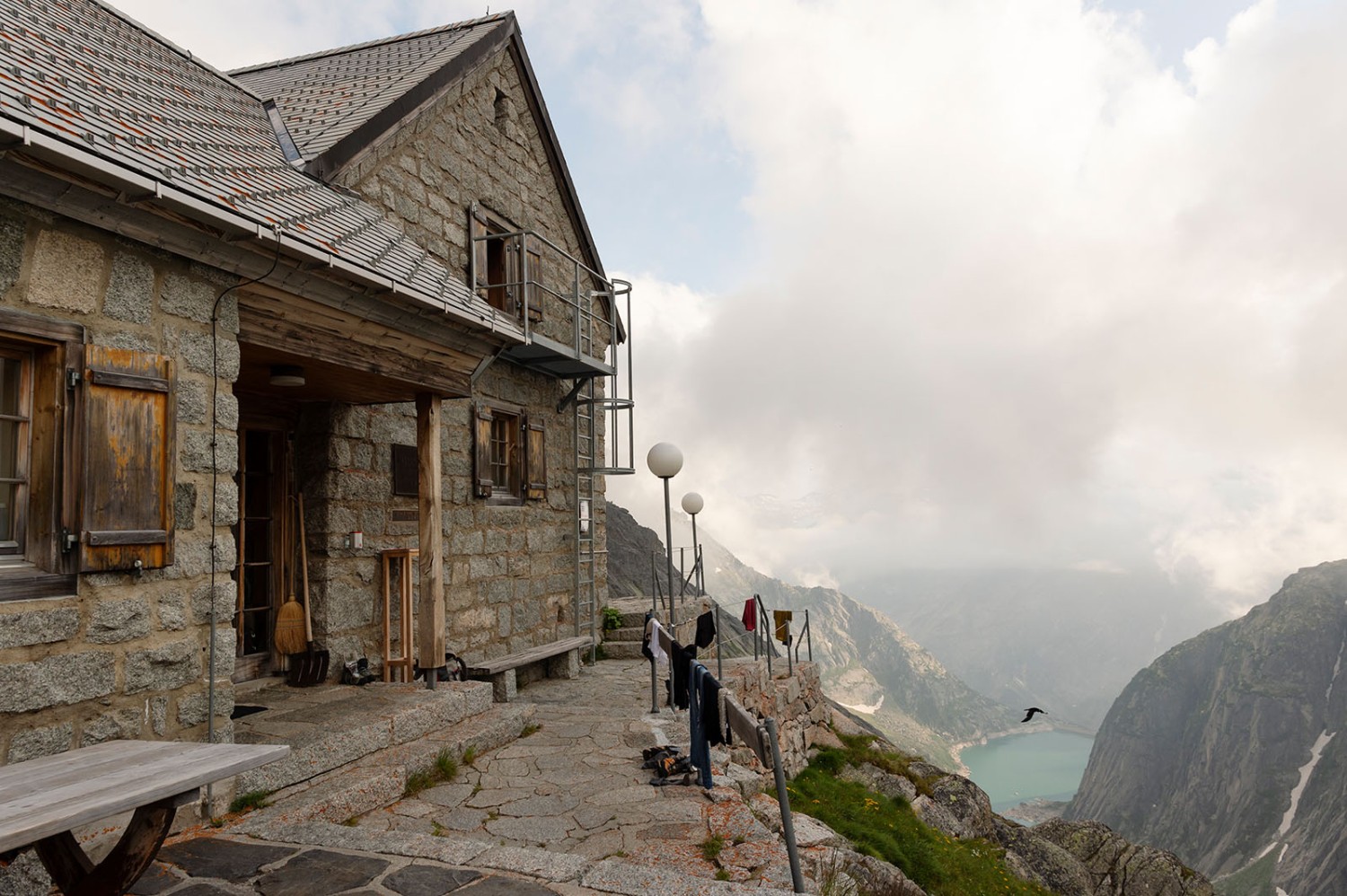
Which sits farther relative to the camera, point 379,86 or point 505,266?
point 505,266

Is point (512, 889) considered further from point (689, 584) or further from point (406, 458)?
point (689, 584)

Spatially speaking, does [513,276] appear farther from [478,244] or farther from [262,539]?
[262,539]

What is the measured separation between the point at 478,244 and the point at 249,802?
22.2 ft

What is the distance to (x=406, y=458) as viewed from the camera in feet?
26.3

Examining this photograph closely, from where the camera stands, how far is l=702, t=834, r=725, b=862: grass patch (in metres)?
4.13

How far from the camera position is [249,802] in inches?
175

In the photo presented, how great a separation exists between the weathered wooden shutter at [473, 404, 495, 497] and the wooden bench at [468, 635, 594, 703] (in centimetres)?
181

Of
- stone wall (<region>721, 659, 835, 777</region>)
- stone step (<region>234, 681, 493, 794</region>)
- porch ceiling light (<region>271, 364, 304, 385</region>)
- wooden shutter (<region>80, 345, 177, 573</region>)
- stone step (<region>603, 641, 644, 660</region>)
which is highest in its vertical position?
porch ceiling light (<region>271, 364, 304, 385</region>)

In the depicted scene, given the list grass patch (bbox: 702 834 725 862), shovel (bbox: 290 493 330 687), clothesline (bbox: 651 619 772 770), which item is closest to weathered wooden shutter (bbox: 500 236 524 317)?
shovel (bbox: 290 493 330 687)

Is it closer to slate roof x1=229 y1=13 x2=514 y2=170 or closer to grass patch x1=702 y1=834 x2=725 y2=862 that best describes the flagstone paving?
grass patch x1=702 y1=834 x2=725 y2=862

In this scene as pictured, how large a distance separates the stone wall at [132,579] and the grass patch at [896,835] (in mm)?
5784

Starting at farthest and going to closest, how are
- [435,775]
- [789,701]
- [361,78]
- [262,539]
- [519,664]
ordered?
1. [789,701]
2. [361,78]
3. [519,664]
4. [262,539]
5. [435,775]

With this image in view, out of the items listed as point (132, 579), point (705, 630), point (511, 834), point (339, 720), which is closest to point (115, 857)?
point (132, 579)

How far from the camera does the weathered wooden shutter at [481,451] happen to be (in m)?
9.15
